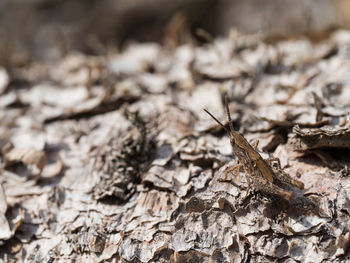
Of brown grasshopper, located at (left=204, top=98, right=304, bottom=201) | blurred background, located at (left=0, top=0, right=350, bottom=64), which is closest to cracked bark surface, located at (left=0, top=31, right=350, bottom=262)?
brown grasshopper, located at (left=204, top=98, right=304, bottom=201)

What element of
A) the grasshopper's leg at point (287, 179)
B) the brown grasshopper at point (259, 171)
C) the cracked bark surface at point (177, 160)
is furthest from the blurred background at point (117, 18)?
the grasshopper's leg at point (287, 179)

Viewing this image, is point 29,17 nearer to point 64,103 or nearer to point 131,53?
point 131,53

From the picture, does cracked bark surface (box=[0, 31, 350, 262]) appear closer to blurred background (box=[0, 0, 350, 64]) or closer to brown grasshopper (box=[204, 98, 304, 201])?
brown grasshopper (box=[204, 98, 304, 201])

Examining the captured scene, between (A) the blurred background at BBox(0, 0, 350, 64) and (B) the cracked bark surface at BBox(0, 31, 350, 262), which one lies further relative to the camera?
(A) the blurred background at BBox(0, 0, 350, 64)

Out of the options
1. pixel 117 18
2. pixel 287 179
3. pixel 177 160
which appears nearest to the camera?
pixel 287 179

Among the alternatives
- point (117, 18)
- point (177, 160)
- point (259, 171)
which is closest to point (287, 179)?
point (259, 171)

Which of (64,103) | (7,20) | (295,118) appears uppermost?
(295,118)

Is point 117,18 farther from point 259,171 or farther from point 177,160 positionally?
point 259,171

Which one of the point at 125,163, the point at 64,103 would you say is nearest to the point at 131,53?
the point at 64,103
